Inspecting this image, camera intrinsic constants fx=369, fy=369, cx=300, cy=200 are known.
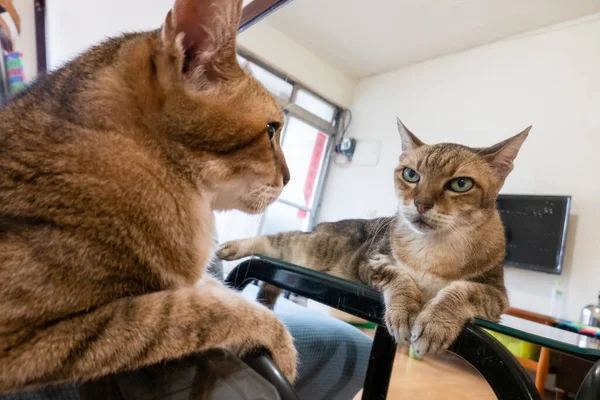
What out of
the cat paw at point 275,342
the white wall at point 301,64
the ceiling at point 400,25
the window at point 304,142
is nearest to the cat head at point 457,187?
the cat paw at point 275,342

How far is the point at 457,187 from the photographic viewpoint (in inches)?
32.3

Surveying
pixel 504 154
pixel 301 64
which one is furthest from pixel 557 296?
pixel 301 64

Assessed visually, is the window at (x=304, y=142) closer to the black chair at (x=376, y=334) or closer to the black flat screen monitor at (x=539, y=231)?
the black chair at (x=376, y=334)

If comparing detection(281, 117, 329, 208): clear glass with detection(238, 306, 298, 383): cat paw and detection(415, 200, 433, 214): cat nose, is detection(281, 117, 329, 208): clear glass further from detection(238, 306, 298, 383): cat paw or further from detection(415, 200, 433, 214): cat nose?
detection(238, 306, 298, 383): cat paw

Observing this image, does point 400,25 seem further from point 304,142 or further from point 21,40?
point 21,40

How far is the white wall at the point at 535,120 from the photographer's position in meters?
1.43

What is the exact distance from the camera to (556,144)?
1449 mm

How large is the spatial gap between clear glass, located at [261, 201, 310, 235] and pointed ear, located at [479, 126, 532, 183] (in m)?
0.54

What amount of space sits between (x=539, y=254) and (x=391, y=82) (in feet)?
3.50

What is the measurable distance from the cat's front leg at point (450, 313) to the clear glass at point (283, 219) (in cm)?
53

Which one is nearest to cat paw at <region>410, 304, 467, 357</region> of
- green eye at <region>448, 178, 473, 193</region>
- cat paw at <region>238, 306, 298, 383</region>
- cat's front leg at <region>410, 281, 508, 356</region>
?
cat's front leg at <region>410, 281, 508, 356</region>

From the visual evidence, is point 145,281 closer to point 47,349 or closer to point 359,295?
point 47,349

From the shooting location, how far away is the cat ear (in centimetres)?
45

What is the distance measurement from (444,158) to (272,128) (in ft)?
1.56
